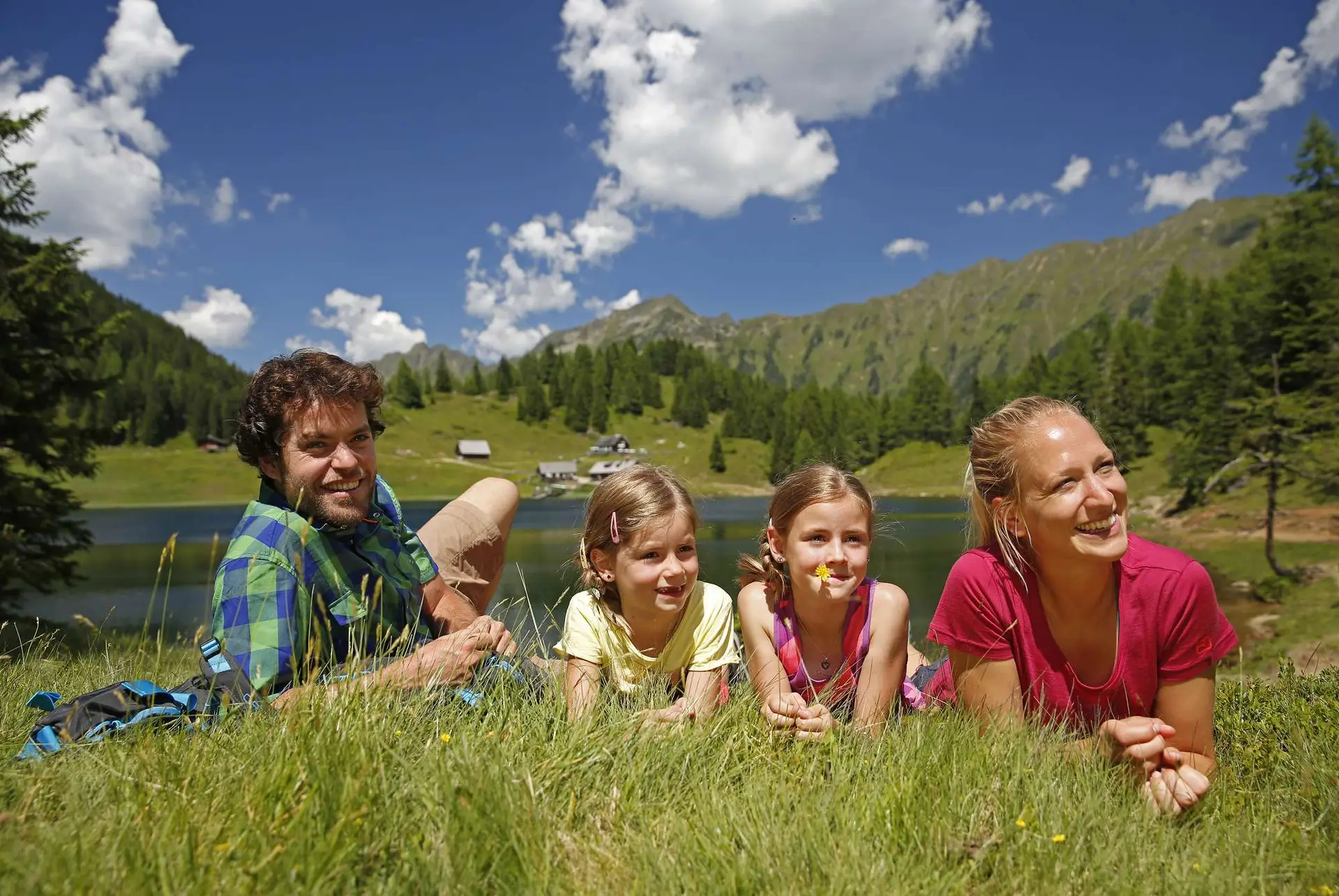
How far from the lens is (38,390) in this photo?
12352mm

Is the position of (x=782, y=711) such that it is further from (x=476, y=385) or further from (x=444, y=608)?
(x=476, y=385)

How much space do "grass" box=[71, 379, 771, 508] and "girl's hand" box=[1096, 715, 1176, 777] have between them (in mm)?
90021

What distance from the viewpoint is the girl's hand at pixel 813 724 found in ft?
8.93

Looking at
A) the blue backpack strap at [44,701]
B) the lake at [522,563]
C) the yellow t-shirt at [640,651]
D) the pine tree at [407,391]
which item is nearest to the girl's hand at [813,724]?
the yellow t-shirt at [640,651]

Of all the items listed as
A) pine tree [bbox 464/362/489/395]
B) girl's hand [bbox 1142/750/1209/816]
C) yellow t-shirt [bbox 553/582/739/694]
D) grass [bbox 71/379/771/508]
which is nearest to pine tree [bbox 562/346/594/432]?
grass [bbox 71/379/771/508]

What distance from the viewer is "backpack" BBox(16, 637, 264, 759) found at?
2219 mm

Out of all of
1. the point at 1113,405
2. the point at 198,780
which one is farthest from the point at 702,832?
the point at 1113,405

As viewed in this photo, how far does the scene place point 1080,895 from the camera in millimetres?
1824

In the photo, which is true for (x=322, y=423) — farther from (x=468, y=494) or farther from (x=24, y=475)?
(x=24, y=475)

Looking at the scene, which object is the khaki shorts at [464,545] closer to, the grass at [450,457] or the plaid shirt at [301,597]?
the plaid shirt at [301,597]

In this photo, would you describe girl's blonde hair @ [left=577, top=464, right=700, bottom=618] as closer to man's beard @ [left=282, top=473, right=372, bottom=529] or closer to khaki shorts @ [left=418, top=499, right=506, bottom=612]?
man's beard @ [left=282, top=473, right=372, bottom=529]

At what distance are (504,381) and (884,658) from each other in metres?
173

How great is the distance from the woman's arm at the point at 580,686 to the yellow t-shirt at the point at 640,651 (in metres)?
Result: 0.05

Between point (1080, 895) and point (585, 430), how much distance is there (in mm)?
152532
